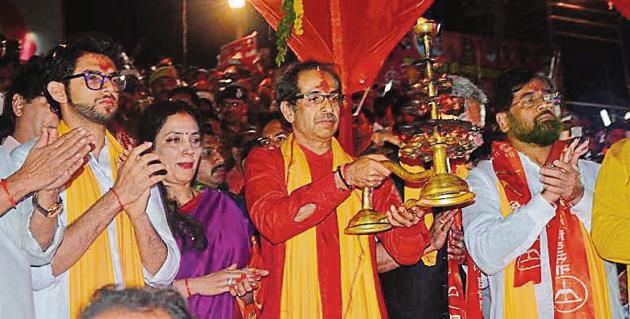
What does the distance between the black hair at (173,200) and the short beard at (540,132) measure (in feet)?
4.84

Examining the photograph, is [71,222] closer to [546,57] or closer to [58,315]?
[58,315]

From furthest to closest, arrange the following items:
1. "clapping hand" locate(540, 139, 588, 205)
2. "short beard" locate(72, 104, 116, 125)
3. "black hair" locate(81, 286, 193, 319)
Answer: "clapping hand" locate(540, 139, 588, 205) → "short beard" locate(72, 104, 116, 125) → "black hair" locate(81, 286, 193, 319)

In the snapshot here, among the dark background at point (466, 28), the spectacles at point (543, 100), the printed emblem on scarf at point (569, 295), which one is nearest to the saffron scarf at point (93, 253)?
the printed emblem on scarf at point (569, 295)

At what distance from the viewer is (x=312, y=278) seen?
3230 mm

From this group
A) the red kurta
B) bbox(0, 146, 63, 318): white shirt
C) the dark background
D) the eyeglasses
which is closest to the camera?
bbox(0, 146, 63, 318): white shirt

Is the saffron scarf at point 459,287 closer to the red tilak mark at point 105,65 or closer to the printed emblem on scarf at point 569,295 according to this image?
the printed emblem on scarf at point 569,295

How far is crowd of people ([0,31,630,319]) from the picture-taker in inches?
107

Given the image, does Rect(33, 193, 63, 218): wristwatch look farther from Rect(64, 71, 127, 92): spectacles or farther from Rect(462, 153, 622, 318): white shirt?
Rect(462, 153, 622, 318): white shirt

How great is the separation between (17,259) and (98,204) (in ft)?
1.03

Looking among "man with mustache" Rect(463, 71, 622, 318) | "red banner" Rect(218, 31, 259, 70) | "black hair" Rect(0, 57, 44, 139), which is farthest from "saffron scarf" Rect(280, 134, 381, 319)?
"red banner" Rect(218, 31, 259, 70)

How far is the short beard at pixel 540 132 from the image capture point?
360 cm

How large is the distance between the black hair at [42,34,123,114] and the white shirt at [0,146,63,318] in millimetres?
478

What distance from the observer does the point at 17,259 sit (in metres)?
2.60

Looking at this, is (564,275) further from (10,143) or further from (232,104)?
(232,104)
